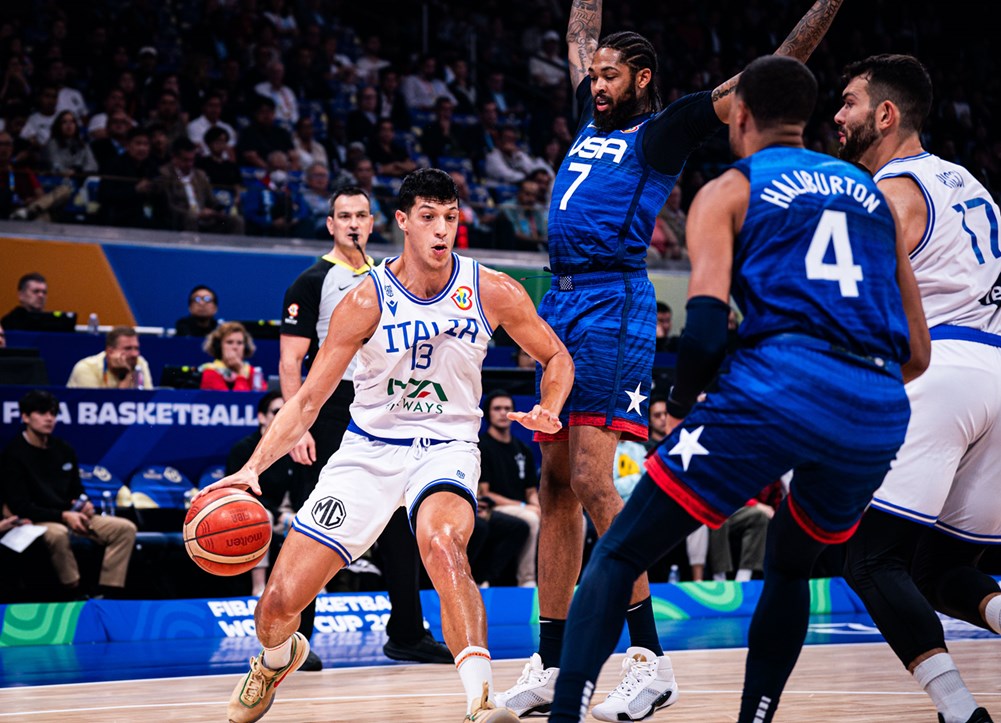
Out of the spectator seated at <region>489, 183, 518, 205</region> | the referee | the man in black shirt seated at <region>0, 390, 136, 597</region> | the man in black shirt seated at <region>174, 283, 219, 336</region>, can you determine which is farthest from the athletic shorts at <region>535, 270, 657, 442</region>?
the spectator seated at <region>489, 183, 518, 205</region>

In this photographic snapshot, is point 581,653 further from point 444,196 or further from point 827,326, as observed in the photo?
point 444,196

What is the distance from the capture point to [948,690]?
443 cm

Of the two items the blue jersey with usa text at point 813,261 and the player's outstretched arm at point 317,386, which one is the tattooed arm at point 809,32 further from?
the player's outstretched arm at point 317,386

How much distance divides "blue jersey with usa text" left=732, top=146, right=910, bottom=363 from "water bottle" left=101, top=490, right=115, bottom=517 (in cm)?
678

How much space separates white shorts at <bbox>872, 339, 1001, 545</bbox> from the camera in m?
4.50

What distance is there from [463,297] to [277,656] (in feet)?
5.65

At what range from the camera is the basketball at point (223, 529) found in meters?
4.91

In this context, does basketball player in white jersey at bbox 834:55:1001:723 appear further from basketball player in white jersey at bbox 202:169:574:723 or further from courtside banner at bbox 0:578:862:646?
courtside banner at bbox 0:578:862:646

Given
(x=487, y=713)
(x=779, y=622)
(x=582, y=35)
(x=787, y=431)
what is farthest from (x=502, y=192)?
(x=787, y=431)

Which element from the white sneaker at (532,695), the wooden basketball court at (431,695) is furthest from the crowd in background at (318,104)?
the white sneaker at (532,695)

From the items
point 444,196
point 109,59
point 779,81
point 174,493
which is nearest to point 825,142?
point 109,59

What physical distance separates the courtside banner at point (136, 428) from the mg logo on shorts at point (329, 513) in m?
4.82

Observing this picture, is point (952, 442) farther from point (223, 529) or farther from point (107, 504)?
point (107, 504)

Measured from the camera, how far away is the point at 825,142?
60.9 feet
